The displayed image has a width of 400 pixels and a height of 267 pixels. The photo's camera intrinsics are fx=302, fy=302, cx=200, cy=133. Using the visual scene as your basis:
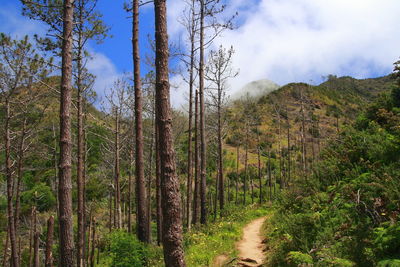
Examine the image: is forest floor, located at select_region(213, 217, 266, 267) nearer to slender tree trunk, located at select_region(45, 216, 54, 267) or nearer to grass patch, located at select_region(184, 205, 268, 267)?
grass patch, located at select_region(184, 205, 268, 267)

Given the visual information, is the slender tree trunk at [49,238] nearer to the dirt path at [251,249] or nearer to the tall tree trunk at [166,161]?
the tall tree trunk at [166,161]

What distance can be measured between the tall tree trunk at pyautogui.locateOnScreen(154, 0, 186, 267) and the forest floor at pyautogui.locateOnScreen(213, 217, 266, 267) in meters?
2.91

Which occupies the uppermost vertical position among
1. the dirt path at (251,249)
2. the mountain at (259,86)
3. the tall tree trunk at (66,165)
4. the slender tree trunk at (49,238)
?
the mountain at (259,86)

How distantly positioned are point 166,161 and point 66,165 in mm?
3165

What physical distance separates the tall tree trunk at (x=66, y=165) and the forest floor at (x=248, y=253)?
3.42 metres

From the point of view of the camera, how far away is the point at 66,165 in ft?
21.6

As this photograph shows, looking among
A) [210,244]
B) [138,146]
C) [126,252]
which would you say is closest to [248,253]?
[210,244]

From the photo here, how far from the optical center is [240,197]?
134 feet

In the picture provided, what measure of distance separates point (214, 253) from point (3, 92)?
10157mm

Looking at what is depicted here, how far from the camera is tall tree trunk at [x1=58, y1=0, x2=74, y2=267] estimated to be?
6.49 metres

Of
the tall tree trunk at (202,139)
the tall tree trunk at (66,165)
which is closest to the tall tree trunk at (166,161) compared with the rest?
the tall tree trunk at (66,165)

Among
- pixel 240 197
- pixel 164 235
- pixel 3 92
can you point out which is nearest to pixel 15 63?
pixel 3 92

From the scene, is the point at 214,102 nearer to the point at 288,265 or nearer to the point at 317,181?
the point at 317,181

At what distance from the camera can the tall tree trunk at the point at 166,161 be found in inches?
173
